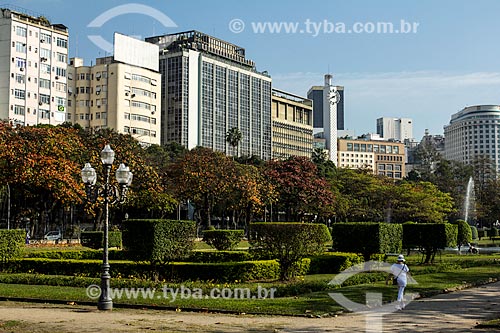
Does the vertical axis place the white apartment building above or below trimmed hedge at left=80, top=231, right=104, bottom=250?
above

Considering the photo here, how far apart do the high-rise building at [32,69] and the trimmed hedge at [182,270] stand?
6721cm

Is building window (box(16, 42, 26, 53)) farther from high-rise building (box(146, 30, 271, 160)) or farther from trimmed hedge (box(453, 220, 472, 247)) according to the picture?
trimmed hedge (box(453, 220, 472, 247))

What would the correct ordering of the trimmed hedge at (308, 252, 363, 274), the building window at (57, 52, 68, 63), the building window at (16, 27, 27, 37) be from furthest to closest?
the building window at (57, 52, 68, 63)
the building window at (16, 27, 27, 37)
the trimmed hedge at (308, 252, 363, 274)

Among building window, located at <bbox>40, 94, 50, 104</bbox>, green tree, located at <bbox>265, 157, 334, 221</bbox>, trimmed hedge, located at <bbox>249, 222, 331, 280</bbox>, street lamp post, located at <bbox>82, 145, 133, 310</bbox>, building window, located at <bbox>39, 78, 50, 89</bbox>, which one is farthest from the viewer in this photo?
building window, located at <bbox>39, 78, 50, 89</bbox>

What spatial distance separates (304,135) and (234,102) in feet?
115

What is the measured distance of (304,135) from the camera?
520 feet

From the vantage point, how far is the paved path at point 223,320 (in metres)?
13.6

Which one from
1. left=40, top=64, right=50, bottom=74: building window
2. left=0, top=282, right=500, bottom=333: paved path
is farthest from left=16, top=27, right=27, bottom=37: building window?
left=0, top=282, right=500, bottom=333: paved path

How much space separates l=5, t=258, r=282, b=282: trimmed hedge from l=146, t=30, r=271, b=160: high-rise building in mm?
89033

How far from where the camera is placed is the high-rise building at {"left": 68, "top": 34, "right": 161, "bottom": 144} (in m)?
101

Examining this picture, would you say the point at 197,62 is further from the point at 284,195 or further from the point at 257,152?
the point at 284,195

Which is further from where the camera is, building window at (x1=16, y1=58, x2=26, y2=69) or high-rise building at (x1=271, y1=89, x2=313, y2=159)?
high-rise building at (x1=271, y1=89, x2=313, y2=159)

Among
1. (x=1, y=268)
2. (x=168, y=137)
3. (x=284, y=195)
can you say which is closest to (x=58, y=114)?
(x=168, y=137)

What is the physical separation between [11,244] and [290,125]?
127 m
